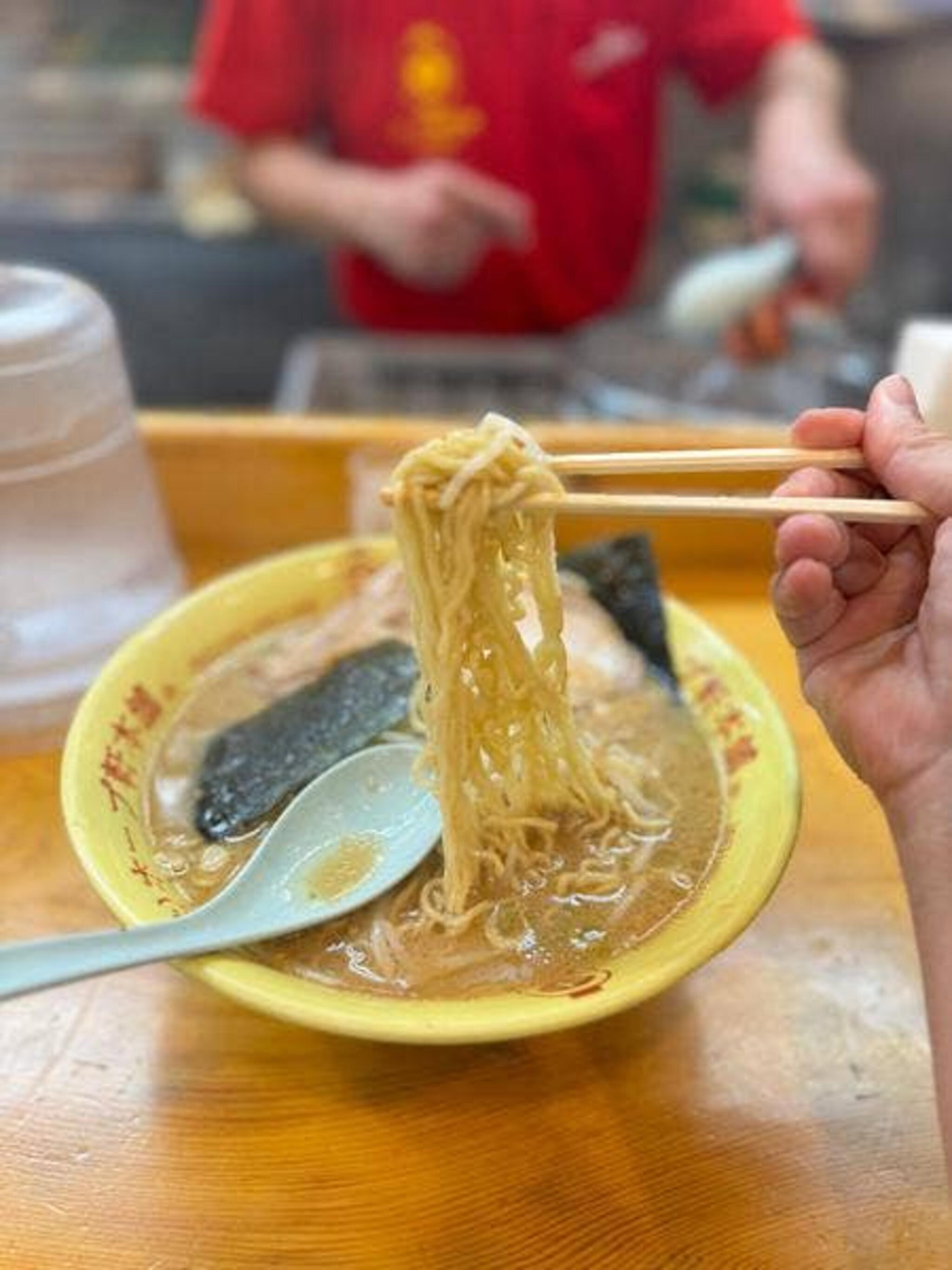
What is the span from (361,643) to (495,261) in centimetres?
151

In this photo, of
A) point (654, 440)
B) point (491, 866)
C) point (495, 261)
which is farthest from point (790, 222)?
point (491, 866)

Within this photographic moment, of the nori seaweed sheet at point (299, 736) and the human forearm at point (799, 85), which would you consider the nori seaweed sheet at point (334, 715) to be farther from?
the human forearm at point (799, 85)

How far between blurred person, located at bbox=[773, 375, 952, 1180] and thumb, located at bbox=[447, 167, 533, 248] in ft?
4.34

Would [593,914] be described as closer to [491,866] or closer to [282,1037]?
[491,866]

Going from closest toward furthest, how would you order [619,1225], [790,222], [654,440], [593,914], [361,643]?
[619,1225]
[593,914]
[361,643]
[654,440]
[790,222]

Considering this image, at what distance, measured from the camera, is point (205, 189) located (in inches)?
145

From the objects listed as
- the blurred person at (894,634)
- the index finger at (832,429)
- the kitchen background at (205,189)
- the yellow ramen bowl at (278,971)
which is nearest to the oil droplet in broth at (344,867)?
the yellow ramen bowl at (278,971)

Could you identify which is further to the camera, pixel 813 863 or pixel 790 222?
pixel 790 222

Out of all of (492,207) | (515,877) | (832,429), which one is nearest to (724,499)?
(832,429)

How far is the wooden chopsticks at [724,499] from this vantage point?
1.07m

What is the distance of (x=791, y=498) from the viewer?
111 cm

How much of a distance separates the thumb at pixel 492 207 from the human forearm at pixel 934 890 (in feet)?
5.43

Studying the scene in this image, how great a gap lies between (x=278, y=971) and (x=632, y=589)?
0.67 m

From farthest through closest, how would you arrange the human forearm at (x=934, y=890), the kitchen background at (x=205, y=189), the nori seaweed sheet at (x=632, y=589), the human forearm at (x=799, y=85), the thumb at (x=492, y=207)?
1. the kitchen background at (x=205, y=189)
2. the human forearm at (x=799, y=85)
3. the thumb at (x=492, y=207)
4. the nori seaweed sheet at (x=632, y=589)
5. the human forearm at (x=934, y=890)
